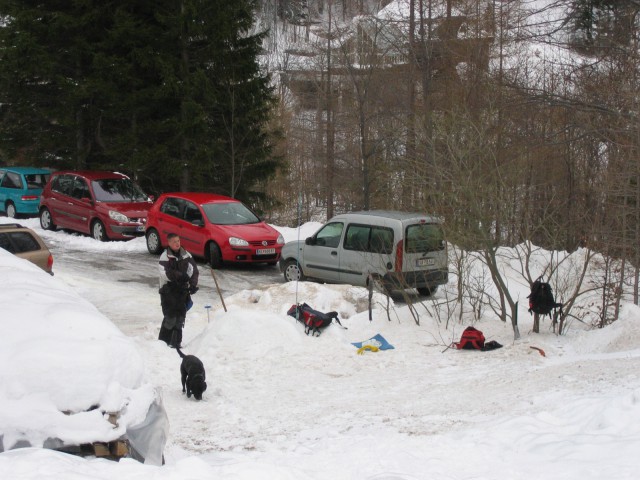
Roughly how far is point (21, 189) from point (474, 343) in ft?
60.5

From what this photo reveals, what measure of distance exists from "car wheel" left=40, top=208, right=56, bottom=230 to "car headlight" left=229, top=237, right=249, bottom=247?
24.7 feet

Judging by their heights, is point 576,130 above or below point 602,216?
above

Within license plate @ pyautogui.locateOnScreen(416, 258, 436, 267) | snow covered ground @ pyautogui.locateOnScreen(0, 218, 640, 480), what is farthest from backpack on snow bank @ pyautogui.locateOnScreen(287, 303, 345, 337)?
license plate @ pyautogui.locateOnScreen(416, 258, 436, 267)

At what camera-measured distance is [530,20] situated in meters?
12.2

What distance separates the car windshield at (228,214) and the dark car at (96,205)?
313 centimetres

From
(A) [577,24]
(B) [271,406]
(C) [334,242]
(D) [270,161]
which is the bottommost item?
(B) [271,406]

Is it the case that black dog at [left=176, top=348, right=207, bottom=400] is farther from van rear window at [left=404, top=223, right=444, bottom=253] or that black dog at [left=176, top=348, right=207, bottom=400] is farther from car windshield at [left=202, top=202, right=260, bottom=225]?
car windshield at [left=202, top=202, right=260, bottom=225]

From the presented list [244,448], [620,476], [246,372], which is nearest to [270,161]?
[246,372]

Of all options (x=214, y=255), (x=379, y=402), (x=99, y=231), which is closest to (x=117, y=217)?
(x=99, y=231)

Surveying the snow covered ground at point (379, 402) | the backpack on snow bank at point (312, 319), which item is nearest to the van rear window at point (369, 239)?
the snow covered ground at point (379, 402)

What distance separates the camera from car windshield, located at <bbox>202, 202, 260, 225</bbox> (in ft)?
60.8

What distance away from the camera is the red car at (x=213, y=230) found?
1789 cm

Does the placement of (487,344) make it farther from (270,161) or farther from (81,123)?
(81,123)

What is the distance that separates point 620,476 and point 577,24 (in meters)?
8.47
